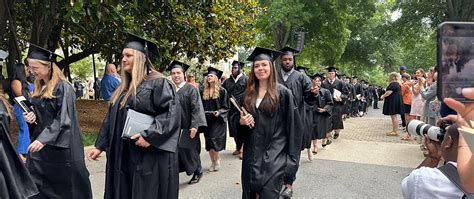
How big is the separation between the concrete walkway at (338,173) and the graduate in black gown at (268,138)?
6.07 ft

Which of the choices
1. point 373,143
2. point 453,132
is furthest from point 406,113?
point 453,132

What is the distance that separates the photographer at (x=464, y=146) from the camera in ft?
4.35

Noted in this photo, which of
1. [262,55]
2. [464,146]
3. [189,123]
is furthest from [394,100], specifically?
[464,146]

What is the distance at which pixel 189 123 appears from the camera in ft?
20.7

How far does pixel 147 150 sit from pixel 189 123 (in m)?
2.77

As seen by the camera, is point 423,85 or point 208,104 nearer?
point 208,104

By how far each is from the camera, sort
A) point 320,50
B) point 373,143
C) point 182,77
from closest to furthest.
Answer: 1. point 182,77
2. point 373,143
3. point 320,50

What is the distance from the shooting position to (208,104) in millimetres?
7891

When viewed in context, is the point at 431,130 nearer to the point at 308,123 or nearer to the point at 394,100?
the point at 308,123

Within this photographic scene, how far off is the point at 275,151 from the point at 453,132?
253 cm

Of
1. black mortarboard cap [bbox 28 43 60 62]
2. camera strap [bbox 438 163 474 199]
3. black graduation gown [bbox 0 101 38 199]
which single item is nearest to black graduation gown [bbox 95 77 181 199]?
black graduation gown [bbox 0 101 38 199]

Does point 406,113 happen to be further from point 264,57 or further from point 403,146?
point 264,57

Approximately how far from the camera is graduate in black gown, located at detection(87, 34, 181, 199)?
349 cm

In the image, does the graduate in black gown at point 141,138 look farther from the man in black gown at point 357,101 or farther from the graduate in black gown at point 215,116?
the man in black gown at point 357,101
